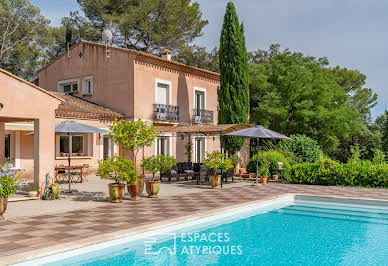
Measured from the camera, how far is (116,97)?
21.0m

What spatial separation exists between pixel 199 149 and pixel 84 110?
8.71 metres

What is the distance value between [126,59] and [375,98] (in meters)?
32.7

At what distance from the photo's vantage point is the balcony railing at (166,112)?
2145 cm

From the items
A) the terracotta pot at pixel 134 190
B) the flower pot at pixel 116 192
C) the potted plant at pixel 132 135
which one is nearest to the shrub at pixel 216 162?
the potted plant at pixel 132 135

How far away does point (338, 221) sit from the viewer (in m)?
9.73

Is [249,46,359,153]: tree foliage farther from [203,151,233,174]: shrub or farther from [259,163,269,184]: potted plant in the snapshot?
[203,151,233,174]: shrub

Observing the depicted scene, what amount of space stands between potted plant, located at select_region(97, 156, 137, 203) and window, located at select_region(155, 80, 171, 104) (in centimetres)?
1131

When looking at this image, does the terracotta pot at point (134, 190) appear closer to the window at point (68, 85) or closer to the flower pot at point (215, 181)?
the flower pot at point (215, 181)

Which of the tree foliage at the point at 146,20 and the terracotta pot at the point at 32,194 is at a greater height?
the tree foliage at the point at 146,20

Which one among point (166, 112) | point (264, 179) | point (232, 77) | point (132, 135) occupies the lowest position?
point (264, 179)

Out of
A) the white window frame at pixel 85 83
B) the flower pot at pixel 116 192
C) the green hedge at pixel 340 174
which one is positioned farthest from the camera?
the white window frame at pixel 85 83

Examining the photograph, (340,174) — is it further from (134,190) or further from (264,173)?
(134,190)

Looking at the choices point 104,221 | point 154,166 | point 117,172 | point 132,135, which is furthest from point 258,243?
point 154,166

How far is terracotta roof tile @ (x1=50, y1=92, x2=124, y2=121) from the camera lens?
18062 mm
